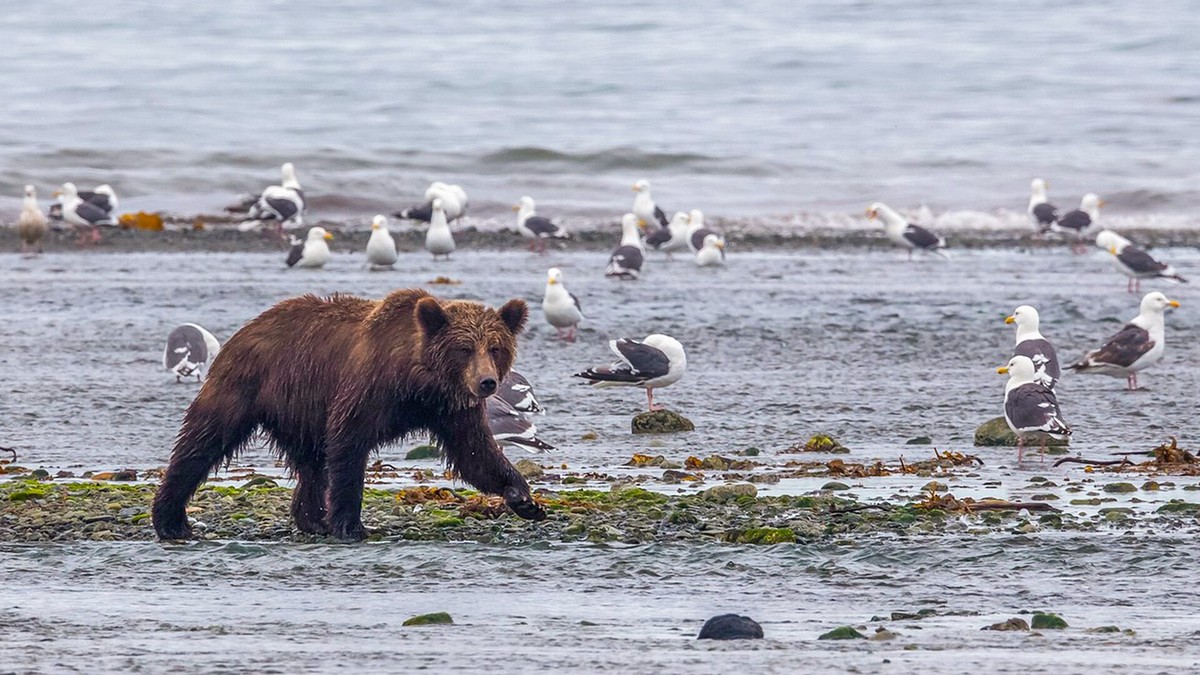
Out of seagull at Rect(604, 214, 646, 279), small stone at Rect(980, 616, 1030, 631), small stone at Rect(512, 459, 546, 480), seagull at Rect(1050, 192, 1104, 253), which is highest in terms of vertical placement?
seagull at Rect(1050, 192, 1104, 253)

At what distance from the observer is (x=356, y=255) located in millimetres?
24516

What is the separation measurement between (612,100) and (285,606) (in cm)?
3755

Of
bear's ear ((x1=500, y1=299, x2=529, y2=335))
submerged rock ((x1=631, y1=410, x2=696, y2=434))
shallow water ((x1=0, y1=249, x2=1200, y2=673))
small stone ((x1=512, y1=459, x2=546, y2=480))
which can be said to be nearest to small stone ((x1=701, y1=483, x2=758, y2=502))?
shallow water ((x1=0, y1=249, x2=1200, y2=673))

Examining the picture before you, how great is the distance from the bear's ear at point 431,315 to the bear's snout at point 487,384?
0.30 m

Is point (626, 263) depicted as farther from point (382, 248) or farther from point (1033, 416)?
point (1033, 416)

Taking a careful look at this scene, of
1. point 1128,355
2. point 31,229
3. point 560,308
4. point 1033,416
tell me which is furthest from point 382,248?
point 1033,416

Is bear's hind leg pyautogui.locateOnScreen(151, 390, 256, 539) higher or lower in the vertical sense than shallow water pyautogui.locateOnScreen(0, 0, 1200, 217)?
lower

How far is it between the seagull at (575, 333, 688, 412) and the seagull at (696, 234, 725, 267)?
9.34m

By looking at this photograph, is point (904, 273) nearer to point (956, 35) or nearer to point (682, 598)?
point (682, 598)

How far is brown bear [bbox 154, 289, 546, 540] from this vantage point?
8.12 metres

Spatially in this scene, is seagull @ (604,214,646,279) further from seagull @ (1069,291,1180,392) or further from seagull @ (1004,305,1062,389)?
seagull @ (1069,291,1180,392)

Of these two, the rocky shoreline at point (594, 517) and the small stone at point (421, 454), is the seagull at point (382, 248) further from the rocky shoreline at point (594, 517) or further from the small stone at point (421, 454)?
the rocky shoreline at point (594, 517)

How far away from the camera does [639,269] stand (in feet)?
70.9

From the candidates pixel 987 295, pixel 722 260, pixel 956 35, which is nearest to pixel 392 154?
pixel 722 260
